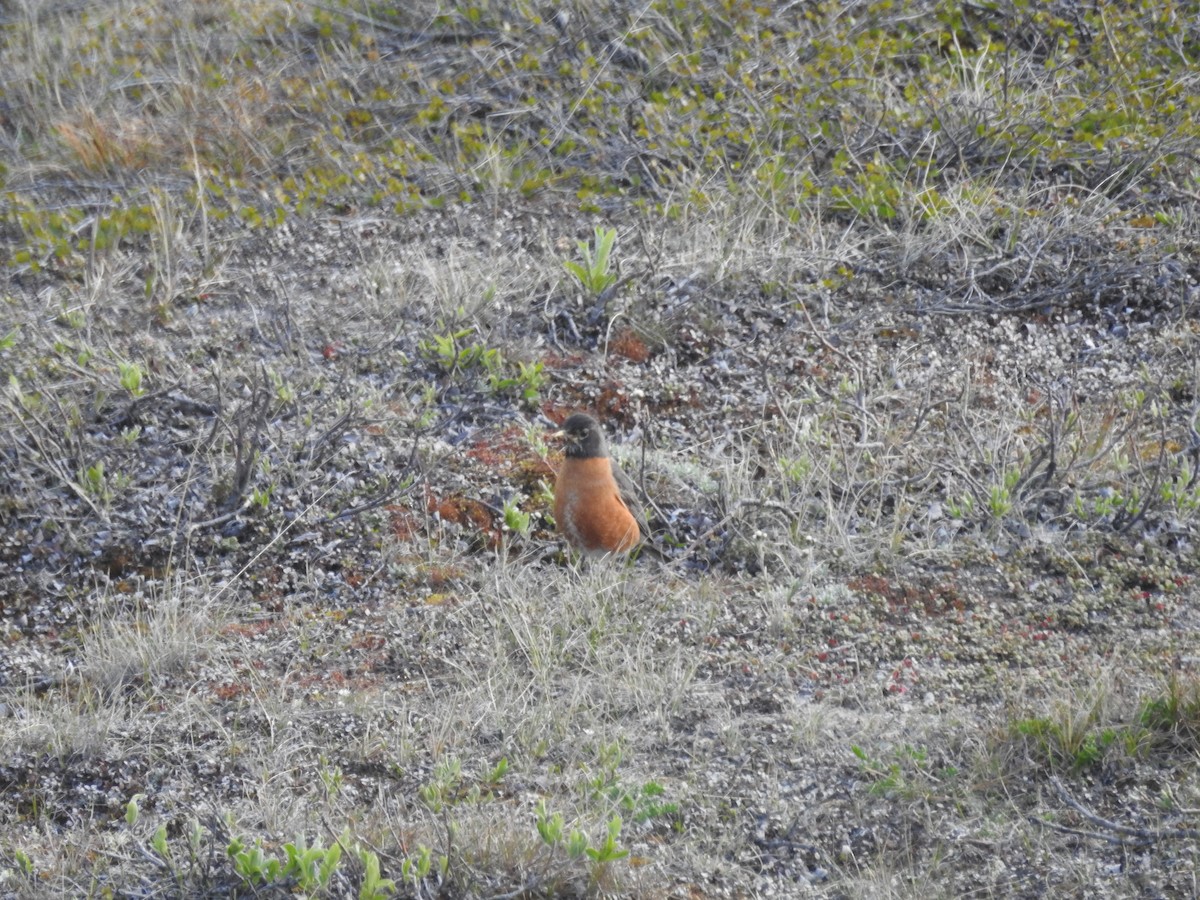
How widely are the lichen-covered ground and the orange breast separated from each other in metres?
0.21

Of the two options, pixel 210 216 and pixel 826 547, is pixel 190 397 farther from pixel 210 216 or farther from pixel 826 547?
pixel 826 547

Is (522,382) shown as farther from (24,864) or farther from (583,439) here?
(24,864)

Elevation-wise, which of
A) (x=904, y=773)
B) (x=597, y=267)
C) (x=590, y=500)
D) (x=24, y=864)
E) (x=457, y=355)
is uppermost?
(x=597, y=267)

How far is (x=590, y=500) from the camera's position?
18.6 feet

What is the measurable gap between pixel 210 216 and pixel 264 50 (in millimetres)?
2114

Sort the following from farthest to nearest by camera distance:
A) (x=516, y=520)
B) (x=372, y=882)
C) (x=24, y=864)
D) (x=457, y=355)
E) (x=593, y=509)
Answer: (x=457, y=355), (x=516, y=520), (x=593, y=509), (x=24, y=864), (x=372, y=882)

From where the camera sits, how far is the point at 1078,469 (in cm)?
598

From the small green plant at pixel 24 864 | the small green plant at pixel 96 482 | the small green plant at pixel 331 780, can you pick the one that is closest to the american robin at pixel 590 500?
the small green plant at pixel 331 780

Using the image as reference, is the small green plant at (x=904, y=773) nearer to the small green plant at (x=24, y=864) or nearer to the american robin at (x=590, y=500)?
the american robin at (x=590, y=500)

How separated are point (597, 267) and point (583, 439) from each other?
174cm

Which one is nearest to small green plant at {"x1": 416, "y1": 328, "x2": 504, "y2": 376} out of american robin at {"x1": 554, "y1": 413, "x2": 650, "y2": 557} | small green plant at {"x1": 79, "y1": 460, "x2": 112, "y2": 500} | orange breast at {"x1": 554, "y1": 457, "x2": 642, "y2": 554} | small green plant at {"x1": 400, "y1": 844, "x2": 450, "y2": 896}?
american robin at {"x1": 554, "y1": 413, "x2": 650, "y2": 557}

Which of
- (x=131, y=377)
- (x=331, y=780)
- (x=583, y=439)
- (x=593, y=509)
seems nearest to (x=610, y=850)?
(x=331, y=780)

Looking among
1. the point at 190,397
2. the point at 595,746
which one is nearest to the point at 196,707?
the point at 595,746

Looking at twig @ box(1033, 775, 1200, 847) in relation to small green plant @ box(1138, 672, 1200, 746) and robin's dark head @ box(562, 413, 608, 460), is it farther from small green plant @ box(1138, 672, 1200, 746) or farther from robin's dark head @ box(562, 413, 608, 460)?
robin's dark head @ box(562, 413, 608, 460)
